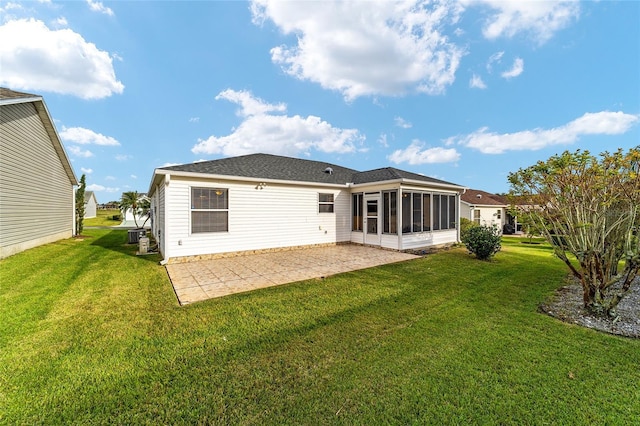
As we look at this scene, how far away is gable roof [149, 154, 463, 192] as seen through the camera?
28.7 feet

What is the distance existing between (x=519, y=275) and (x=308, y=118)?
16.4 m

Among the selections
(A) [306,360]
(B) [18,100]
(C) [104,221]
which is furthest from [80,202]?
(C) [104,221]

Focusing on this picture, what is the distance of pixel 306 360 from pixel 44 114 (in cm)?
1493

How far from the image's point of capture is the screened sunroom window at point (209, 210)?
27.4 ft

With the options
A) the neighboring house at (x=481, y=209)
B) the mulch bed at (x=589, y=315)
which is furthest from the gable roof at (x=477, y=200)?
the mulch bed at (x=589, y=315)

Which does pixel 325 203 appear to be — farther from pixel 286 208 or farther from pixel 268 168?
pixel 268 168

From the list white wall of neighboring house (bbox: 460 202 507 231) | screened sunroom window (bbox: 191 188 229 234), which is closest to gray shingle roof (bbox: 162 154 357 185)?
screened sunroom window (bbox: 191 188 229 234)

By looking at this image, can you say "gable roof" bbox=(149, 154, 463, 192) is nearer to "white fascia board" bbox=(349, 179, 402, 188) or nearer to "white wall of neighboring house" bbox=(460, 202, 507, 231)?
"white fascia board" bbox=(349, 179, 402, 188)

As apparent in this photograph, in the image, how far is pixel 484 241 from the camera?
8398 millimetres

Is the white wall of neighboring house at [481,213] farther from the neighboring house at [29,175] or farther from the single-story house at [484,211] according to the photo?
the neighboring house at [29,175]

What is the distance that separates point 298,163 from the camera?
44.1ft

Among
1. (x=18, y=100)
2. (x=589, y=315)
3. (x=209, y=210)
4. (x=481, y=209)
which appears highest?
(x=18, y=100)

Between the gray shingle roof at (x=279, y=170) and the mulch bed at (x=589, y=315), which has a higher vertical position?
the gray shingle roof at (x=279, y=170)

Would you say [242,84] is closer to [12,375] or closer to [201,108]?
[201,108]
